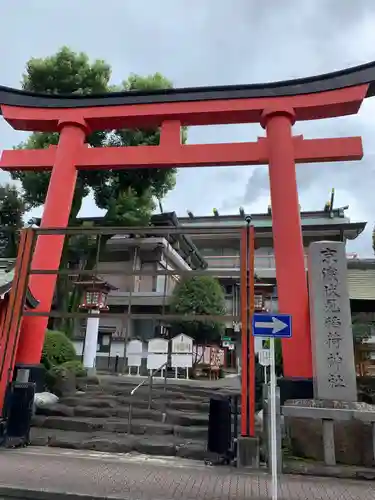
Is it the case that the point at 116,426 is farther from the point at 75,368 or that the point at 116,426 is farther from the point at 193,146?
the point at 193,146

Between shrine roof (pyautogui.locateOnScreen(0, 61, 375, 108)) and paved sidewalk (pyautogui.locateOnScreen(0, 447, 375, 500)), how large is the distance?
8295 mm

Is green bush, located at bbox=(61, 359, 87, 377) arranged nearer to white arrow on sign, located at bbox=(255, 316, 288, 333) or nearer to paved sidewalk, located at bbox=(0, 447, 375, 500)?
paved sidewalk, located at bbox=(0, 447, 375, 500)

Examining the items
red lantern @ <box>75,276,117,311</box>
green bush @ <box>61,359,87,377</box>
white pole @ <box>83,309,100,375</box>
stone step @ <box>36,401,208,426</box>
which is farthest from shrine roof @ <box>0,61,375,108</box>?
stone step @ <box>36,401,208,426</box>

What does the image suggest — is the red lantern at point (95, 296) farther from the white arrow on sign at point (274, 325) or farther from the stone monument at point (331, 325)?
the white arrow on sign at point (274, 325)

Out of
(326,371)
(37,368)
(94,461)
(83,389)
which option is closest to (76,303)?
(83,389)

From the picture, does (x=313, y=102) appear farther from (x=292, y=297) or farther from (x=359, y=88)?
(x=292, y=297)

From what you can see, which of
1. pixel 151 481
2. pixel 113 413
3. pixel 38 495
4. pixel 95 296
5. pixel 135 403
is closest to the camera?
pixel 38 495

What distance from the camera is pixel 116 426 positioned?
805 centimetres

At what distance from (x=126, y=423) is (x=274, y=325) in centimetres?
476

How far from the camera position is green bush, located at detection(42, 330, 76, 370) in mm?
10789

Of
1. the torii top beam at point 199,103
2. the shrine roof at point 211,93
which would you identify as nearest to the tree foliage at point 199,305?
the torii top beam at point 199,103

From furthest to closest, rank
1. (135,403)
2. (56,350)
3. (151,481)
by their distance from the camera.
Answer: (56,350)
(135,403)
(151,481)

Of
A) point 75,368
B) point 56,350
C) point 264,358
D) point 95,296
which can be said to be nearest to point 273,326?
point 264,358

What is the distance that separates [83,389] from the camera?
10727mm
